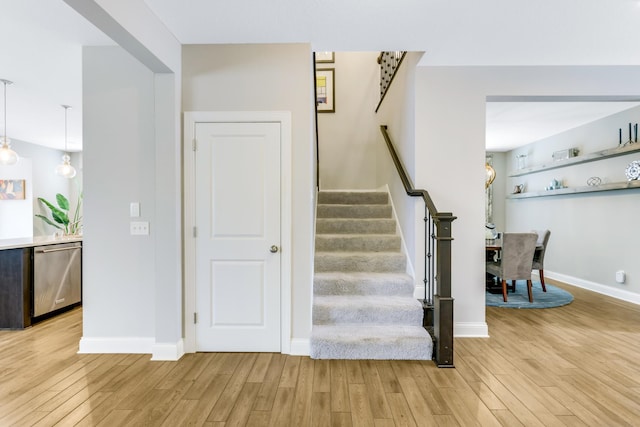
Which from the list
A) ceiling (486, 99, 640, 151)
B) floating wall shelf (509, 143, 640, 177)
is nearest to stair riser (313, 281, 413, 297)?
ceiling (486, 99, 640, 151)

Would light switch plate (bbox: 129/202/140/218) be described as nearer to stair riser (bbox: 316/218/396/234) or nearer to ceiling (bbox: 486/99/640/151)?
stair riser (bbox: 316/218/396/234)

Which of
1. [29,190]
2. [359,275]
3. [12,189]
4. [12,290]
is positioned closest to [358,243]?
[359,275]

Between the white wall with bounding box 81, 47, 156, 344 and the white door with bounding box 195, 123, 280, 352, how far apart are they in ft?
1.48

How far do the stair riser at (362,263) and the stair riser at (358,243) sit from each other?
239 millimetres

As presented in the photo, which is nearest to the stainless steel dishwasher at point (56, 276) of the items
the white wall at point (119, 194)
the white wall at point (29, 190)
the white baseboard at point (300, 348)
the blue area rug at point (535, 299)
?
the white wall at point (119, 194)

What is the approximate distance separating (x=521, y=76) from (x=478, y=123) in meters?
0.66

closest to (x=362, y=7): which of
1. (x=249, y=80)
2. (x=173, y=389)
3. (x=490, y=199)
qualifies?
(x=249, y=80)

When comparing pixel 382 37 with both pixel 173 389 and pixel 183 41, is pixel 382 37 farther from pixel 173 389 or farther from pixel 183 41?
pixel 173 389

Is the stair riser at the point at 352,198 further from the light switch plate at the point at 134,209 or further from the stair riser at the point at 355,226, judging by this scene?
the light switch plate at the point at 134,209

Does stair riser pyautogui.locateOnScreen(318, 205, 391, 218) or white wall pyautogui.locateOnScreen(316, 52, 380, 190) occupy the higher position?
white wall pyautogui.locateOnScreen(316, 52, 380, 190)

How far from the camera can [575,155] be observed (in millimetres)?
5250

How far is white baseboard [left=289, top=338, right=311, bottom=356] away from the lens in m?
2.66

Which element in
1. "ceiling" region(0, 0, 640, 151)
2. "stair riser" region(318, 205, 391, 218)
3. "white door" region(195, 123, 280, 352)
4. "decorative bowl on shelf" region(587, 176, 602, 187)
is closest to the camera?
"ceiling" region(0, 0, 640, 151)

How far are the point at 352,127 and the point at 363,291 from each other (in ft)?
10.4
